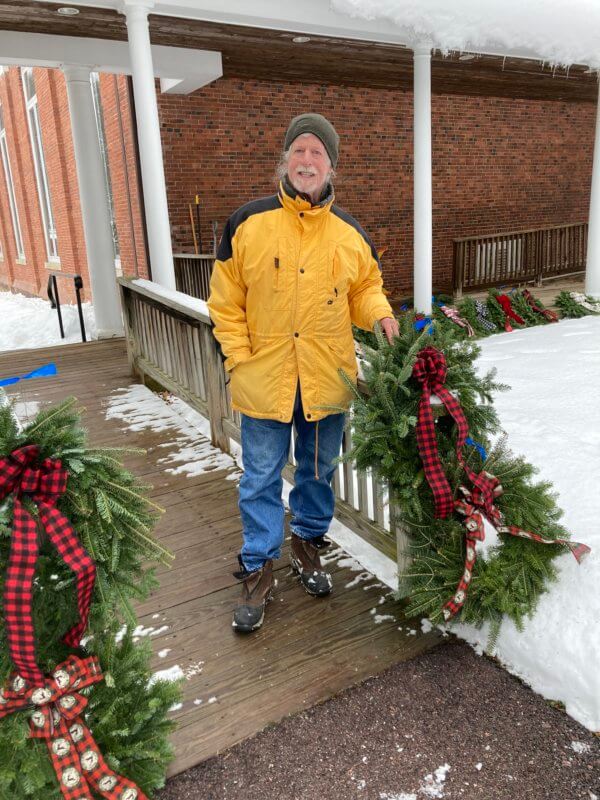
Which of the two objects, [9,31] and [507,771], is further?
[9,31]

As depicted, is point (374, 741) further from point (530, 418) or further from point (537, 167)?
point (537, 167)

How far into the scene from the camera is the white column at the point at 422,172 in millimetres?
7504

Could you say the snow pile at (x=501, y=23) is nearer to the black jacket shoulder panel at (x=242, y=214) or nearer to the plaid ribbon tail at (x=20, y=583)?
the black jacket shoulder panel at (x=242, y=214)

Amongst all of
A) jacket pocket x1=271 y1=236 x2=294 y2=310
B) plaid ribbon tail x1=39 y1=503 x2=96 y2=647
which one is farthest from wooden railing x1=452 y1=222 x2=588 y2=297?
plaid ribbon tail x1=39 y1=503 x2=96 y2=647

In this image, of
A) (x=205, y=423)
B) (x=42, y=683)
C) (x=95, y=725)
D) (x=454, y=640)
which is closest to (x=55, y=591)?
(x=42, y=683)

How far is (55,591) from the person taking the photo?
1.61m

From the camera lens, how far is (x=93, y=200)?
7.60 meters

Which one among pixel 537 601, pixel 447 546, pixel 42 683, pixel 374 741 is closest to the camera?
pixel 42 683

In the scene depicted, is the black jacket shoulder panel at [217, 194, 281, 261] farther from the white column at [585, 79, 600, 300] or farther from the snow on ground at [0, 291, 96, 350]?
the white column at [585, 79, 600, 300]

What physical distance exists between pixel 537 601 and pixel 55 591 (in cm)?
156

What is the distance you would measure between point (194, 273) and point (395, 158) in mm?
4788

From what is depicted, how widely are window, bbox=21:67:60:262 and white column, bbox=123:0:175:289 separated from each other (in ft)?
30.7

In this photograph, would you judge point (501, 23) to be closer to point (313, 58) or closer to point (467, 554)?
point (313, 58)

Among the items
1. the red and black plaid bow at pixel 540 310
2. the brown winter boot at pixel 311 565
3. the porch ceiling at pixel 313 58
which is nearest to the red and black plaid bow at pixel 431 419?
the brown winter boot at pixel 311 565
